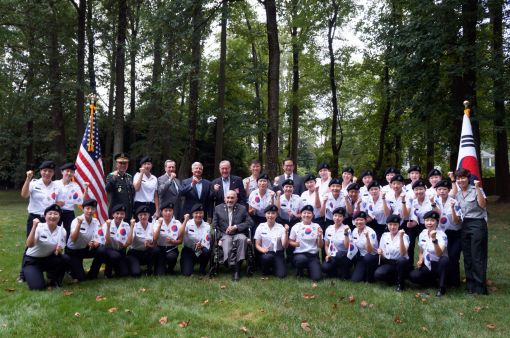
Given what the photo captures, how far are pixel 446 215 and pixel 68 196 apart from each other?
6.32 meters

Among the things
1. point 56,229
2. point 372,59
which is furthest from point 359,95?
point 56,229

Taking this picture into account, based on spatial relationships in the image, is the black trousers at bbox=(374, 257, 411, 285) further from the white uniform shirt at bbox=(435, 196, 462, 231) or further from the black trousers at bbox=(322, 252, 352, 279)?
the white uniform shirt at bbox=(435, 196, 462, 231)

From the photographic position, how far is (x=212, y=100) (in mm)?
24828

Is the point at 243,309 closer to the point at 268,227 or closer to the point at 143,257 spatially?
the point at 268,227

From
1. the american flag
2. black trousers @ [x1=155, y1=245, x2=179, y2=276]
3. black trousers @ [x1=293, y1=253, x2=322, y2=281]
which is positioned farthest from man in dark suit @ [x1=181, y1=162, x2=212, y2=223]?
black trousers @ [x1=293, y1=253, x2=322, y2=281]

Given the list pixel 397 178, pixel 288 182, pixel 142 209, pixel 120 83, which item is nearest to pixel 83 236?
pixel 142 209

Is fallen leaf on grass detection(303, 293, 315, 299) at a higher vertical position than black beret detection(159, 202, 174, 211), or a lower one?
lower

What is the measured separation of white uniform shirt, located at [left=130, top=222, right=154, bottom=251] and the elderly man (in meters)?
1.16

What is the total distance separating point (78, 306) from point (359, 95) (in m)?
25.5

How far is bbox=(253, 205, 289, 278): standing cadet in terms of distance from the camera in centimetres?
770

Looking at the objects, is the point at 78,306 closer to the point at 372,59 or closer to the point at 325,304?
the point at 325,304

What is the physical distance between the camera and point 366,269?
7.36m

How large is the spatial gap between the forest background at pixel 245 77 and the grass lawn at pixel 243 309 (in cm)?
690

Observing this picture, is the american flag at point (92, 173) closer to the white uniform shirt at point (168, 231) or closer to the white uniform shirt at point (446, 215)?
the white uniform shirt at point (168, 231)
